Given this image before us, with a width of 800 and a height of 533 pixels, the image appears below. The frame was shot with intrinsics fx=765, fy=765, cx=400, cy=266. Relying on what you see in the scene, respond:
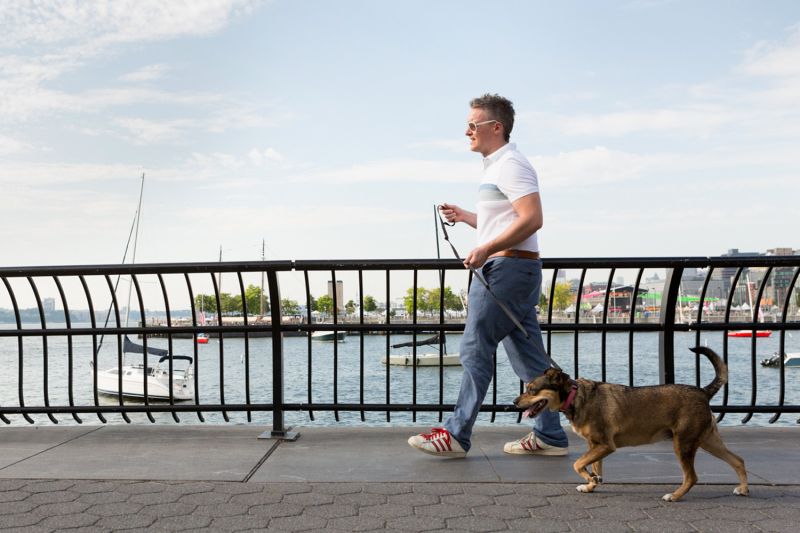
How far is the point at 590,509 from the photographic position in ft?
13.1

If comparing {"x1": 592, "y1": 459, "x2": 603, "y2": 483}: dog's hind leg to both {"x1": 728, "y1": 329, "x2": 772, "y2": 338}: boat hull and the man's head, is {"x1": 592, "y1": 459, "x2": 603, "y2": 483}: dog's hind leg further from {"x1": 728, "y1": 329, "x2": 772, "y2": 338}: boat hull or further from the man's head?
{"x1": 728, "y1": 329, "x2": 772, "y2": 338}: boat hull

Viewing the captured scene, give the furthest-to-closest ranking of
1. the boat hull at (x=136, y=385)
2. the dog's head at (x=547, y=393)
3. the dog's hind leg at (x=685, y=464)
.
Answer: the boat hull at (x=136, y=385) < the dog's head at (x=547, y=393) < the dog's hind leg at (x=685, y=464)

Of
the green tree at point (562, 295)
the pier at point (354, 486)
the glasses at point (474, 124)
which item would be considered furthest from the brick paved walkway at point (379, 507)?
the green tree at point (562, 295)

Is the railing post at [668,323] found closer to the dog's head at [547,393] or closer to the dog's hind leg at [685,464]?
the dog's hind leg at [685,464]

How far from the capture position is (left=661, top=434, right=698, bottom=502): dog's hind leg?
4.16 metres

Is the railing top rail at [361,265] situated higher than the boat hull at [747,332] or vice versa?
the railing top rail at [361,265]

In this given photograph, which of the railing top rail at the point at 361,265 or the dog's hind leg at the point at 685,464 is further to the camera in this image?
the railing top rail at the point at 361,265

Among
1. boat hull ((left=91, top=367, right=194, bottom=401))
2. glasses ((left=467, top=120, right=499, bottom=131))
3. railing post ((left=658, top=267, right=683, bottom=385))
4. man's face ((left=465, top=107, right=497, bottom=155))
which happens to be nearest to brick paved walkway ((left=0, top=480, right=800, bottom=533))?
railing post ((left=658, top=267, right=683, bottom=385))

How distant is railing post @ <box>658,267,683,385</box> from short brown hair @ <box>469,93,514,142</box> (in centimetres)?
198

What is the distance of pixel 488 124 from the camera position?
495cm

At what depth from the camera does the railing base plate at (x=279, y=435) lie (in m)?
5.83

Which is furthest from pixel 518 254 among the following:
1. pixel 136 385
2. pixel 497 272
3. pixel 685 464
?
pixel 136 385

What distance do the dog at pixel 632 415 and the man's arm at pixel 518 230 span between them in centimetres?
82

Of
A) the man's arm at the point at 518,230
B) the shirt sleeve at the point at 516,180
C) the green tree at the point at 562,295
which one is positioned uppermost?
the shirt sleeve at the point at 516,180
